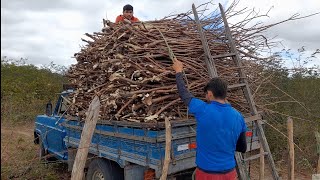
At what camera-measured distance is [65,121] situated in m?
6.49

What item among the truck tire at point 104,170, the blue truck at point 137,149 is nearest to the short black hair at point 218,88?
the blue truck at point 137,149

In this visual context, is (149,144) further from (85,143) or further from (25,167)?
(25,167)

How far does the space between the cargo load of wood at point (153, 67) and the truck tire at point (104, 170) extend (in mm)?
706

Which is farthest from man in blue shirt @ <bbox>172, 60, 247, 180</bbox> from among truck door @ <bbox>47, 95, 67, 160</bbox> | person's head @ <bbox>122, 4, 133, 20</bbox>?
truck door @ <bbox>47, 95, 67, 160</bbox>

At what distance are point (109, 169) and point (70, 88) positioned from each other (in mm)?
2737

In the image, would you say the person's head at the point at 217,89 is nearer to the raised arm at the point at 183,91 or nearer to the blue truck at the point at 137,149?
the raised arm at the point at 183,91

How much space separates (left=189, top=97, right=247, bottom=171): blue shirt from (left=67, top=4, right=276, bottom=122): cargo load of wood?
0.97 metres

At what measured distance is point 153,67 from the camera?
4621 millimetres

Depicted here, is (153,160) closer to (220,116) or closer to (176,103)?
(176,103)

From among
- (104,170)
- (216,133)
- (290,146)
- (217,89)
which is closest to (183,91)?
(217,89)

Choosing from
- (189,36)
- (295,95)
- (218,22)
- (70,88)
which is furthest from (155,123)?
(295,95)

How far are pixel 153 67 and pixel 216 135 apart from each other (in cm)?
158

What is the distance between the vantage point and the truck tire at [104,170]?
502 cm

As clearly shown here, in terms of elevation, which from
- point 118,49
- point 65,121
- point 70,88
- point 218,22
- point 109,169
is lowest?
point 109,169
